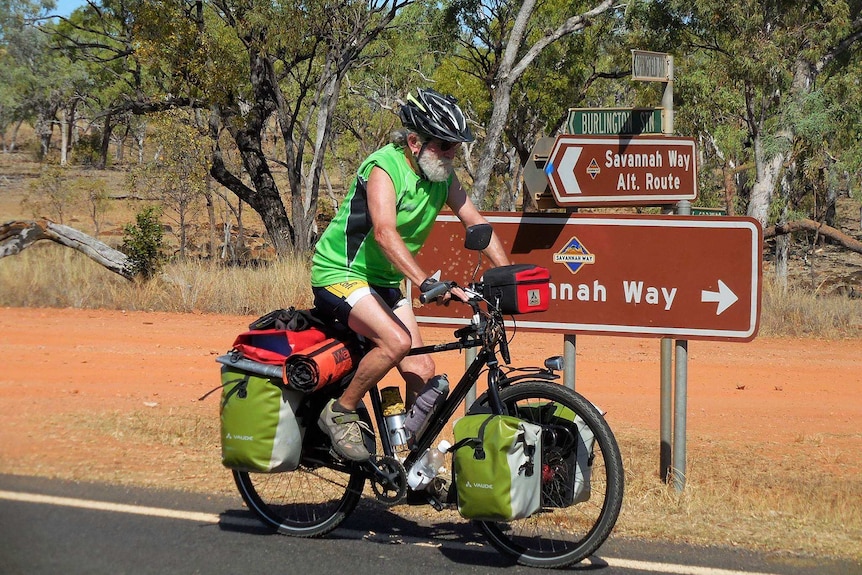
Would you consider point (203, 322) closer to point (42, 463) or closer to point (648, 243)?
point (42, 463)

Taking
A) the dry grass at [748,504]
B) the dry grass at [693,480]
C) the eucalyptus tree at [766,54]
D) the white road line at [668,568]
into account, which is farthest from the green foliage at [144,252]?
the eucalyptus tree at [766,54]

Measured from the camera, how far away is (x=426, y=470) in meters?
4.77

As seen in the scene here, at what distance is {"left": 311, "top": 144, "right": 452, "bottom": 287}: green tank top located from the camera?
4801 millimetres

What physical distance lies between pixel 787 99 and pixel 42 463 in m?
21.6

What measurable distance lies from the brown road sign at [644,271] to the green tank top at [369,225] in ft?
4.24

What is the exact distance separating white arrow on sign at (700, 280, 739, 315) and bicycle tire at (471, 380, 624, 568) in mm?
1555

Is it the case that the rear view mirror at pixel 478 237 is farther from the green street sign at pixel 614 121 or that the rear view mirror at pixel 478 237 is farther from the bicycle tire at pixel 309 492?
the green street sign at pixel 614 121

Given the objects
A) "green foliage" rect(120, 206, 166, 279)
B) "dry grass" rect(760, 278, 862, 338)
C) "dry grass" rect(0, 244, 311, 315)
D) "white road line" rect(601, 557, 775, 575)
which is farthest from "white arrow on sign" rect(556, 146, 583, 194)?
"green foliage" rect(120, 206, 166, 279)

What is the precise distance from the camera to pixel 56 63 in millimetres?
50906

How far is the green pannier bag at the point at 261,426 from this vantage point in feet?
16.0

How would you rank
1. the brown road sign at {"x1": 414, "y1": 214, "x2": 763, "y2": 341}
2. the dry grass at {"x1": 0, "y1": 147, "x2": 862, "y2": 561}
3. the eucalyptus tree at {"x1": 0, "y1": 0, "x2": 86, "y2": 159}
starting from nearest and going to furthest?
the dry grass at {"x1": 0, "y1": 147, "x2": 862, "y2": 561} < the brown road sign at {"x1": 414, "y1": 214, "x2": 763, "y2": 341} < the eucalyptus tree at {"x1": 0, "y1": 0, "x2": 86, "y2": 159}

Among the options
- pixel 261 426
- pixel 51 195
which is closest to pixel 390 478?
pixel 261 426

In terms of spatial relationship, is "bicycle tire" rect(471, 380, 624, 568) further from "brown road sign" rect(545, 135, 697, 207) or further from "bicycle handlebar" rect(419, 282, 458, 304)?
"brown road sign" rect(545, 135, 697, 207)

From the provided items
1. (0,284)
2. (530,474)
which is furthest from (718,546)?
(0,284)
